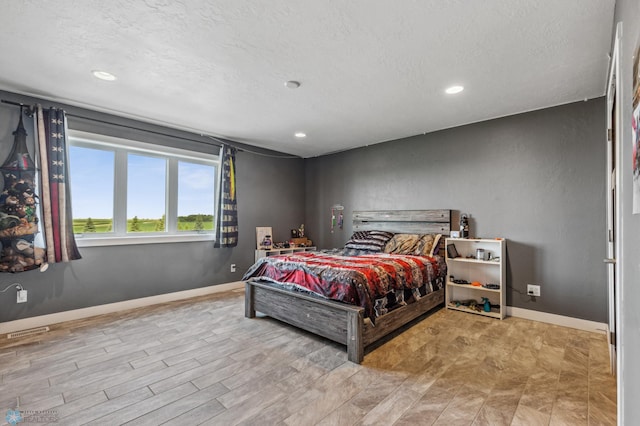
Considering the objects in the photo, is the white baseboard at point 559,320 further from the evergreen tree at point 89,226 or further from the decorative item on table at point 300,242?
the evergreen tree at point 89,226

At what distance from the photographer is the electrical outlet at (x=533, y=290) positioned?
3361mm

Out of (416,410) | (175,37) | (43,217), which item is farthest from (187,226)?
→ (416,410)

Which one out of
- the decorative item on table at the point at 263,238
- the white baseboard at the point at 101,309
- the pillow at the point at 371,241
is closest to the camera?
the white baseboard at the point at 101,309

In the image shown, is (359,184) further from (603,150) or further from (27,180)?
(27,180)

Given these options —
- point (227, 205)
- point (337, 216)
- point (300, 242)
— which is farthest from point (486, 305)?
point (227, 205)

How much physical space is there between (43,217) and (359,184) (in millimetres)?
4144

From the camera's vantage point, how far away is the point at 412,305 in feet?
10.4

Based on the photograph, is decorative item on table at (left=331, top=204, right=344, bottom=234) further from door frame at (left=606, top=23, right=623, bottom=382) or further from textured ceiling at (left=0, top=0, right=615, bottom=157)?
door frame at (left=606, top=23, right=623, bottom=382)

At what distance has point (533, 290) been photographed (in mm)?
3385

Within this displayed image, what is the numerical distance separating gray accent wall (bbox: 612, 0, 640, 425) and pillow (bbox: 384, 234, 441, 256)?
249 cm

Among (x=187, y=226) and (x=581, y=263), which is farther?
(x=187, y=226)

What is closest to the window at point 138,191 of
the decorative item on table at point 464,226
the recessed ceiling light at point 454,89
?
the recessed ceiling light at point 454,89

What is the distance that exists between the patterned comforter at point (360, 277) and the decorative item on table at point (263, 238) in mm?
1684

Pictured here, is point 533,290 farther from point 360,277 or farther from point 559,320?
point 360,277
